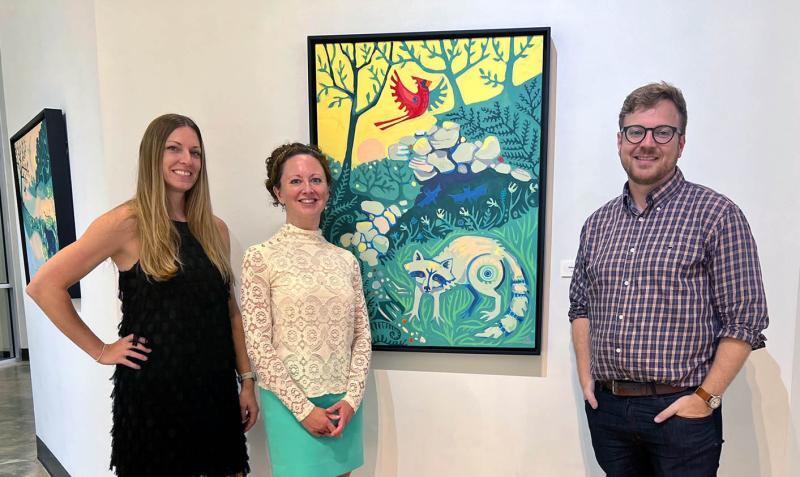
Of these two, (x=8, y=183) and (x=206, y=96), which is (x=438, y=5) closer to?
(x=206, y=96)

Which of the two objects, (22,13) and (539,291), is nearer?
(539,291)

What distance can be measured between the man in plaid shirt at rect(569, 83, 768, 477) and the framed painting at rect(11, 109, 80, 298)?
2.32m

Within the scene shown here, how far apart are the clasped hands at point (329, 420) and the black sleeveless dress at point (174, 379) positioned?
13.0 inches

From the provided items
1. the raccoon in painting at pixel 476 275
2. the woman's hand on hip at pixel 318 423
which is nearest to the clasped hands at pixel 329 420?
the woman's hand on hip at pixel 318 423

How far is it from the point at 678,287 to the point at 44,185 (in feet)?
8.98

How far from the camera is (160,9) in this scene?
5.93 feet

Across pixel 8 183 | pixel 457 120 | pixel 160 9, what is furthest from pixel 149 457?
pixel 8 183

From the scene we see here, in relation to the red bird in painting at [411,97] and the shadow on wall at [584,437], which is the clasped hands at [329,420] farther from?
the red bird in painting at [411,97]

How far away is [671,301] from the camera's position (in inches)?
48.1

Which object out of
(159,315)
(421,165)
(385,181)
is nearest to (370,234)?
(385,181)

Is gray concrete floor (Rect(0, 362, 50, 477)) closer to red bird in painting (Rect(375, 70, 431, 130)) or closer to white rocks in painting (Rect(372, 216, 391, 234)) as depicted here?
Result: white rocks in painting (Rect(372, 216, 391, 234))

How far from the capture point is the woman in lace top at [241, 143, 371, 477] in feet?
4.55

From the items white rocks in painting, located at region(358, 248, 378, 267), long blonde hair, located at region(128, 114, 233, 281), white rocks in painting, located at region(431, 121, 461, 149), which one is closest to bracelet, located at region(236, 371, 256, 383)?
long blonde hair, located at region(128, 114, 233, 281)

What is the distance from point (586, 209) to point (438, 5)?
976 millimetres
